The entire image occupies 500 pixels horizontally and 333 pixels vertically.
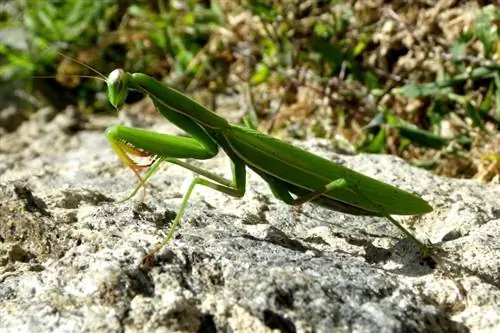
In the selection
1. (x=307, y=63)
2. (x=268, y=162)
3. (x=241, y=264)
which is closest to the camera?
(x=241, y=264)

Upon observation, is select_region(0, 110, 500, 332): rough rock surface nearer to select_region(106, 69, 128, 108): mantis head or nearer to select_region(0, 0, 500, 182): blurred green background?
select_region(106, 69, 128, 108): mantis head

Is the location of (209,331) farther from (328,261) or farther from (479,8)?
(479,8)

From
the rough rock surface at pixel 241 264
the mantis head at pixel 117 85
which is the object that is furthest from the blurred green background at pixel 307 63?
the mantis head at pixel 117 85

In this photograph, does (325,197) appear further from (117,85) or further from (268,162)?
(117,85)

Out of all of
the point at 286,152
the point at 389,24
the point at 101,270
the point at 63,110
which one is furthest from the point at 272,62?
the point at 101,270

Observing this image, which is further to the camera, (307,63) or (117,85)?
(307,63)

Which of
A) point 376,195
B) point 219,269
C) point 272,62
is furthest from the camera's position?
point 272,62

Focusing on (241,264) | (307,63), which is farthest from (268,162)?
(307,63)
